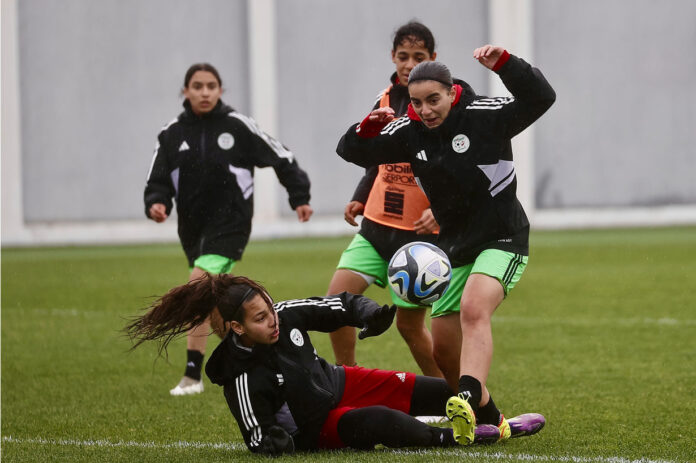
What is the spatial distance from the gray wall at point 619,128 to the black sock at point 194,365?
59.2 feet

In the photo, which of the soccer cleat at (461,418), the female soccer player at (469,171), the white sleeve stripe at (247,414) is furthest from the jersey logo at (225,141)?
the soccer cleat at (461,418)

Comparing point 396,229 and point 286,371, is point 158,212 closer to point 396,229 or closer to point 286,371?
point 396,229

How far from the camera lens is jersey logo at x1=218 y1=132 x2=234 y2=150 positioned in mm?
7418

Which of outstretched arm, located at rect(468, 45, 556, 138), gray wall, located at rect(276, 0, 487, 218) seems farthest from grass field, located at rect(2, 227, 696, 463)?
gray wall, located at rect(276, 0, 487, 218)

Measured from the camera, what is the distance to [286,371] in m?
4.67

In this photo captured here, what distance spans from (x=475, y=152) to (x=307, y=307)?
106 centimetres

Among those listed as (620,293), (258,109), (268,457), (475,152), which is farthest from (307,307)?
(258,109)

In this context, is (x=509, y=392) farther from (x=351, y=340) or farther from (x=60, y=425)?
(x=60, y=425)

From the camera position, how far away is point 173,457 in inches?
191

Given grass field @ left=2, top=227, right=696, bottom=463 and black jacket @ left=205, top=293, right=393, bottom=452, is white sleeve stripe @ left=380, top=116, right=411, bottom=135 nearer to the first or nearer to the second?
black jacket @ left=205, top=293, right=393, bottom=452

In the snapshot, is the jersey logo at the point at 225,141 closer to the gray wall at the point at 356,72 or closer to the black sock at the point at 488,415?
the black sock at the point at 488,415

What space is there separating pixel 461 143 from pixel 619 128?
66.5ft

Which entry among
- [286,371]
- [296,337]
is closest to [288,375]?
[286,371]

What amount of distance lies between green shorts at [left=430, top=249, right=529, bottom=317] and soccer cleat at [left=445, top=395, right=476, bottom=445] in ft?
2.23
